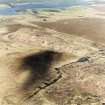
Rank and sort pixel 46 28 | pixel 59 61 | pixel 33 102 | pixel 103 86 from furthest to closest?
1. pixel 46 28
2. pixel 59 61
3. pixel 103 86
4. pixel 33 102

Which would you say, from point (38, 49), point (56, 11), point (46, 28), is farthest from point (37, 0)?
point (38, 49)

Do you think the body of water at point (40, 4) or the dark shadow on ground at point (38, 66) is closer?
the dark shadow on ground at point (38, 66)

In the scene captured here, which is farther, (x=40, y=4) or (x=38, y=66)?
(x=40, y=4)

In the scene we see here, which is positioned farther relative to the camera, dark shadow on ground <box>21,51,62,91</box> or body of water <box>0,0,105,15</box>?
body of water <box>0,0,105,15</box>

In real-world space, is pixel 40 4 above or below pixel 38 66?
below

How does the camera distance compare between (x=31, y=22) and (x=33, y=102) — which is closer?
(x=33, y=102)

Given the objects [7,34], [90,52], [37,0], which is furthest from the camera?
[37,0]

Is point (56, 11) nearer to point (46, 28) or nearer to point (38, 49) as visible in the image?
point (46, 28)

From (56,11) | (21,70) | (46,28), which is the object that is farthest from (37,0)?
(21,70)

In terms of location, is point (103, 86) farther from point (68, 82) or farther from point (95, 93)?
point (68, 82)
